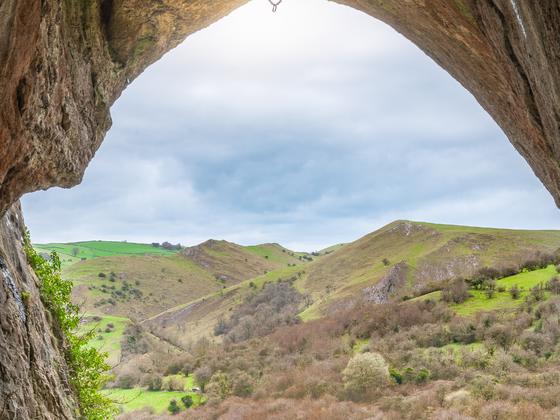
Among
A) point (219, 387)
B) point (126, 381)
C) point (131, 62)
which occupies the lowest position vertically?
point (126, 381)

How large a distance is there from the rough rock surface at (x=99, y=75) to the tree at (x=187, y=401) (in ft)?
88.9

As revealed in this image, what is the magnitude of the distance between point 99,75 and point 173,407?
109ft

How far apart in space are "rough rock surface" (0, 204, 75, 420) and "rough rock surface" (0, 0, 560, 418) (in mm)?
44

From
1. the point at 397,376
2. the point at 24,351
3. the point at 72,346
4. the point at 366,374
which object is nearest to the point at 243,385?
the point at 366,374

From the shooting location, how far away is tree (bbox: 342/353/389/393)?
29.9 meters

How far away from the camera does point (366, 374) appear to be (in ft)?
99.3

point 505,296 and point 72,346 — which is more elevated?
point 72,346

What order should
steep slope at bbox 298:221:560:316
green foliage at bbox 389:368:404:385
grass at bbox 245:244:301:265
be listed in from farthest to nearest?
1. grass at bbox 245:244:301:265
2. steep slope at bbox 298:221:560:316
3. green foliage at bbox 389:368:404:385

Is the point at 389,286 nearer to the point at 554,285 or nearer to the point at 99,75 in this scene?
the point at 554,285

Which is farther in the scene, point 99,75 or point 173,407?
point 173,407

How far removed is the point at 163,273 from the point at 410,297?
3416 inches

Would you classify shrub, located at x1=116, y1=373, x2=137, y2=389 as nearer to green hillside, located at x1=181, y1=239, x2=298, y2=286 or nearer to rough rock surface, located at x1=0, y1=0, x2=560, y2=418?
rough rock surface, located at x1=0, y1=0, x2=560, y2=418

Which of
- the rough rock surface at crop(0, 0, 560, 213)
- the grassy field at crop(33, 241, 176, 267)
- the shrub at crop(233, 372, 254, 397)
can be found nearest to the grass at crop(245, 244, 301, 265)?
the grassy field at crop(33, 241, 176, 267)

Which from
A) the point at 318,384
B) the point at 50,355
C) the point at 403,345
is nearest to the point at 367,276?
the point at 403,345
